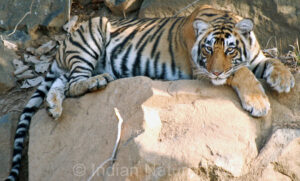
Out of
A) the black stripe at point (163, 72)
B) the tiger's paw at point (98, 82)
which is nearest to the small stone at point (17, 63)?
the tiger's paw at point (98, 82)

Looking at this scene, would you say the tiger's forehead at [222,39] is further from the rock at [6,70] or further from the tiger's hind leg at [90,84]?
the rock at [6,70]

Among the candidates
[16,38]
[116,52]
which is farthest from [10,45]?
[116,52]

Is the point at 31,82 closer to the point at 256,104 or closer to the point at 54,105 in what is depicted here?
the point at 54,105

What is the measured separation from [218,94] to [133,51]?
64.4 inches

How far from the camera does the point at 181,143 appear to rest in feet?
10.1

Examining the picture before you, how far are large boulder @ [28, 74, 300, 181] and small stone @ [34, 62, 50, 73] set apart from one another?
176 cm

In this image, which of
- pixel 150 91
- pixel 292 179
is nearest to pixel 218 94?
pixel 150 91

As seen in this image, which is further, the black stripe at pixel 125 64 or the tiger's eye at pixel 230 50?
the black stripe at pixel 125 64

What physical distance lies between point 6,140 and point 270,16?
12.4 ft

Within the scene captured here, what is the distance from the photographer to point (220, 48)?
3.79 m

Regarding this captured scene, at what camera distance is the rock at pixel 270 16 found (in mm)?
5230

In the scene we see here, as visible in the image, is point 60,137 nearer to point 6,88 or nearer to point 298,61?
point 6,88

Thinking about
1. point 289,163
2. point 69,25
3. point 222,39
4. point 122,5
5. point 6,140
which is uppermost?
point 122,5

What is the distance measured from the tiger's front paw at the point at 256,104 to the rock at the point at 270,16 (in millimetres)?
2189
